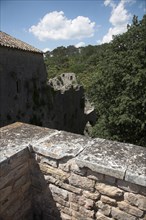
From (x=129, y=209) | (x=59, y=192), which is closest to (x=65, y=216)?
(x=59, y=192)

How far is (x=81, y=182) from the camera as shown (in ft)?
7.71

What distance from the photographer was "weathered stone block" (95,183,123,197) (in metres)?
2.14

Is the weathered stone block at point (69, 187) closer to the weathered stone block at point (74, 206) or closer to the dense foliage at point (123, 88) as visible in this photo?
the weathered stone block at point (74, 206)

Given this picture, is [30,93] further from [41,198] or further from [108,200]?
[108,200]

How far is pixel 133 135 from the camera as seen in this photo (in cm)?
1299

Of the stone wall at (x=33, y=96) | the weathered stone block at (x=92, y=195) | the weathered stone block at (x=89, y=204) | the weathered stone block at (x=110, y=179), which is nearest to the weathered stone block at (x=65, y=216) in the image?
the weathered stone block at (x=89, y=204)

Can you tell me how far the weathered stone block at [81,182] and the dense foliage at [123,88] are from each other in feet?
32.1

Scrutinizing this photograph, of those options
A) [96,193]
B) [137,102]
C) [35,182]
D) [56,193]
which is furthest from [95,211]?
[137,102]

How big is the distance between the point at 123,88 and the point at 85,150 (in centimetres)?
1110

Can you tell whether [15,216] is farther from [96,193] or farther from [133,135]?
[133,135]

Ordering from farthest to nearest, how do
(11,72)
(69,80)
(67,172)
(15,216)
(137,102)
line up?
(69,80)
(11,72)
(137,102)
(15,216)
(67,172)

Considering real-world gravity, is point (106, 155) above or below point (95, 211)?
above

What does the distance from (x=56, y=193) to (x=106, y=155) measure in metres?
0.84

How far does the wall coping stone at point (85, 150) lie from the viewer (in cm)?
211
